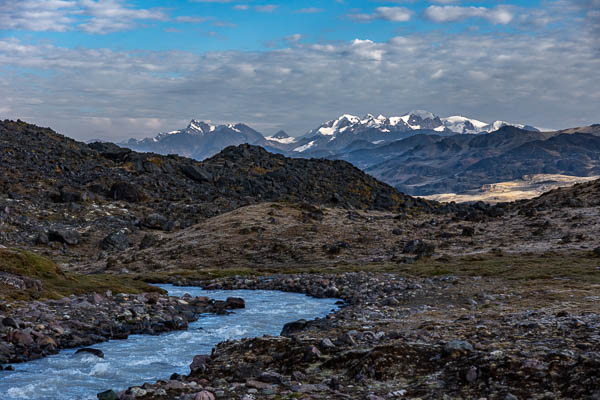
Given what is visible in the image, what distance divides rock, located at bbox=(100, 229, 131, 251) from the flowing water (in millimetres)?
46935

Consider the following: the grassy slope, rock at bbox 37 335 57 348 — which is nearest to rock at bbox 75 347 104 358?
rock at bbox 37 335 57 348

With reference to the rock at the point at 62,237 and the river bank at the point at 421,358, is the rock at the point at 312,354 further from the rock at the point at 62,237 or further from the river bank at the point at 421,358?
the rock at the point at 62,237

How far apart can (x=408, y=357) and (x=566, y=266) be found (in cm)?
2958

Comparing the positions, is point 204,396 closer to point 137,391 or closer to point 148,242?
point 137,391

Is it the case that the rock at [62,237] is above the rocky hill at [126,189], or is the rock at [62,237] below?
below

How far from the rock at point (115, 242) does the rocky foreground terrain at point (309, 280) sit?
9.6 inches

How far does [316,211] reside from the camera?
82750mm

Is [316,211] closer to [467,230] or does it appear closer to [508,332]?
[467,230]

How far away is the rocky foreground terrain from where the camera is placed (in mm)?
14836

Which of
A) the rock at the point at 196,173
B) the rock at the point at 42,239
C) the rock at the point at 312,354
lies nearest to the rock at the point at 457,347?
the rock at the point at 312,354

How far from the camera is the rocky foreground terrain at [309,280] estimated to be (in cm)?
1484

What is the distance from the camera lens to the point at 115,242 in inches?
2990

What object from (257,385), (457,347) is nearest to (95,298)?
(257,385)

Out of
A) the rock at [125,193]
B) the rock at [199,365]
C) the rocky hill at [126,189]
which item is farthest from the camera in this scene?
the rock at [125,193]
